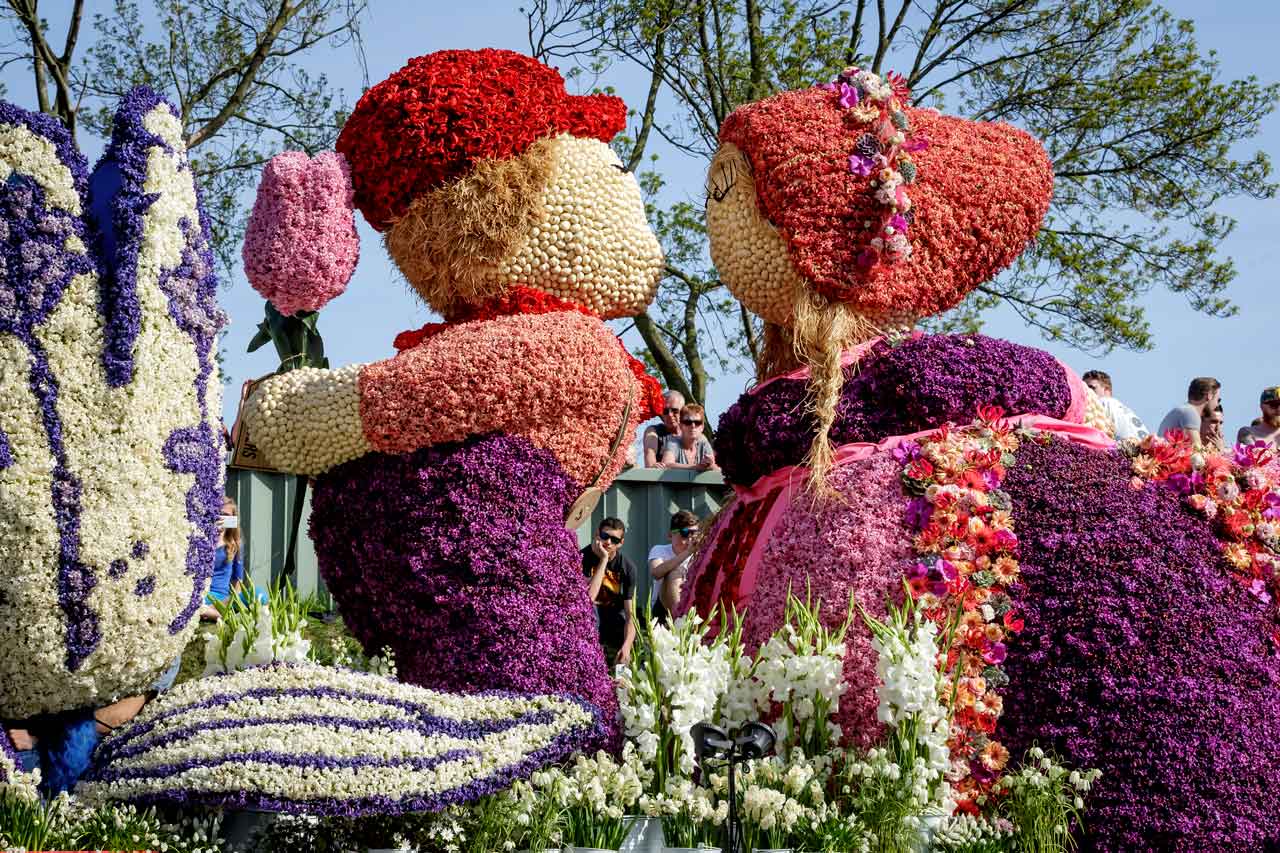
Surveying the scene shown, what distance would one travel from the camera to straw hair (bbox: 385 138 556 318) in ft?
14.6

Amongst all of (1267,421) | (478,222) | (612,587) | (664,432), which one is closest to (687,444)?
(664,432)

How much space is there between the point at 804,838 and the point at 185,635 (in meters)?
1.76

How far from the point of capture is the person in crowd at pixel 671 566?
7155 mm

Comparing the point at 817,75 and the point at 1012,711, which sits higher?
the point at 817,75

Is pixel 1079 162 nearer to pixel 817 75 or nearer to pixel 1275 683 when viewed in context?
pixel 817 75

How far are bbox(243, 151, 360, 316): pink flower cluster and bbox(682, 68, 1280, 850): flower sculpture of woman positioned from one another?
1237mm

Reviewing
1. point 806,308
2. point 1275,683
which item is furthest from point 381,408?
point 1275,683

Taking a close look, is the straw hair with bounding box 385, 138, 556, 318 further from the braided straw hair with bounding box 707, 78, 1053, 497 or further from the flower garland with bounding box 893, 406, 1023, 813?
the flower garland with bounding box 893, 406, 1023, 813

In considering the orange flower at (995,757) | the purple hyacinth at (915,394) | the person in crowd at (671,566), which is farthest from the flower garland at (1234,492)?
the person in crowd at (671,566)

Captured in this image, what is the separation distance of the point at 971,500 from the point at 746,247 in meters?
1.12

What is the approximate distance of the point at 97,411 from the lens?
11.9 feet

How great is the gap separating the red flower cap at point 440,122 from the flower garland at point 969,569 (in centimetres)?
155

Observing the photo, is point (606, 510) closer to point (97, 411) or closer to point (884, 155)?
point (884, 155)

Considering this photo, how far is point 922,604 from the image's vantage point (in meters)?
4.14
